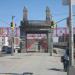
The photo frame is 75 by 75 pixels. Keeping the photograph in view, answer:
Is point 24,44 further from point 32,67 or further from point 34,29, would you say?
point 32,67

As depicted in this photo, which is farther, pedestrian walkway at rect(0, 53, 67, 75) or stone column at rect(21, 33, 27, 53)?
stone column at rect(21, 33, 27, 53)

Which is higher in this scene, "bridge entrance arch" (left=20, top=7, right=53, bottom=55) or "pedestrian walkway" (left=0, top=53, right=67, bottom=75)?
"bridge entrance arch" (left=20, top=7, right=53, bottom=55)

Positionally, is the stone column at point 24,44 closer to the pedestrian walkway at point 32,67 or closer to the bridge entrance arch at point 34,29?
the bridge entrance arch at point 34,29

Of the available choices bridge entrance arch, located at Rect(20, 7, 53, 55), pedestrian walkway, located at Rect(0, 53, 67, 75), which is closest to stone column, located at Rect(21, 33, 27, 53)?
bridge entrance arch, located at Rect(20, 7, 53, 55)

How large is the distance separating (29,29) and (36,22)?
2974 mm

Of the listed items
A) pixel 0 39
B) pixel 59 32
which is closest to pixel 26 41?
pixel 59 32

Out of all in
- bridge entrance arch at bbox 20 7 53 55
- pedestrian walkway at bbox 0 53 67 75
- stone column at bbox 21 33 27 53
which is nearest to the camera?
pedestrian walkway at bbox 0 53 67 75

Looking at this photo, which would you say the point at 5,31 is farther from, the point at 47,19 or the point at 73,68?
the point at 73,68

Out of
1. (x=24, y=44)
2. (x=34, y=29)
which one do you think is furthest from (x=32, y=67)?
(x=24, y=44)

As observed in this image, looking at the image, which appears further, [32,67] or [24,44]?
[24,44]

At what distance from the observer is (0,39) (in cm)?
13238

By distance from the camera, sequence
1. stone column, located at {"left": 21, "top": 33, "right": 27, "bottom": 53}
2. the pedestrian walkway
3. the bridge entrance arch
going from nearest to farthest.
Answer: the pedestrian walkway
stone column, located at {"left": 21, "top": 33, "right": 27, "bottom": 53}
the bridge entrance arch

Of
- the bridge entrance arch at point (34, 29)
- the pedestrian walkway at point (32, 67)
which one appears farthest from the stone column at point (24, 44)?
the pedestrian walkway at point (32, 67)

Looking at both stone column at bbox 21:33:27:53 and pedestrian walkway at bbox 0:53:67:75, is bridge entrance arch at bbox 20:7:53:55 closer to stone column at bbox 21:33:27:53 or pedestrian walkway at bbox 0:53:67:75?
stone column at bbox 21:33:27:53
